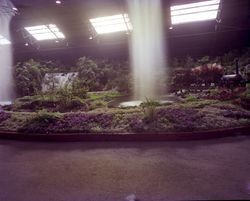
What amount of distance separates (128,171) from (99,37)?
41.1ft

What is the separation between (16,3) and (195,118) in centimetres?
950

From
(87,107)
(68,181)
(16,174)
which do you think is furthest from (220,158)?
(87,107)

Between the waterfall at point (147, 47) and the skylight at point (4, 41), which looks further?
the skylight at point (4, 41)

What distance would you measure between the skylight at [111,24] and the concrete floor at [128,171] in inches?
379

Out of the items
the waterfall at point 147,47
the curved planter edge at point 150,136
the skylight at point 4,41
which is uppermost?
the skylight at point 4,41

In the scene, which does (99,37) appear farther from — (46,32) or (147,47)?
(46,32)

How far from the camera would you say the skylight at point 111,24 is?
13086 millimetres

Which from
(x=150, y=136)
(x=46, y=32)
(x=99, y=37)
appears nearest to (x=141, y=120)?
(x=150, y=136)

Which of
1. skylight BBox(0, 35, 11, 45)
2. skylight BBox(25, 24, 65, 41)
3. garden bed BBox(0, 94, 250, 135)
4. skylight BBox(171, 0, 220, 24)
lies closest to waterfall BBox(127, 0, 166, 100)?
skylight BBox(171, 0, 220, 24)

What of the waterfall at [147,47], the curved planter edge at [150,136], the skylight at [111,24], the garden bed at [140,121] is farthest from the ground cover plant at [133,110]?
the skylight at [111,24]

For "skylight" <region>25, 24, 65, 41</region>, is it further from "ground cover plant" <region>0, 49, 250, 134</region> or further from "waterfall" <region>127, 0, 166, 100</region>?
"waterfall" <region>127, 0, 166, 100</region>

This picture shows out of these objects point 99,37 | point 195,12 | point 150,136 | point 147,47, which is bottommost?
point 150,136

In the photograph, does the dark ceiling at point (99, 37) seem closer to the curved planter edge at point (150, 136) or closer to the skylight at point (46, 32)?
the skylight at point (46, 32)

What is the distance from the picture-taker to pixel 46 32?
15.0 metres
